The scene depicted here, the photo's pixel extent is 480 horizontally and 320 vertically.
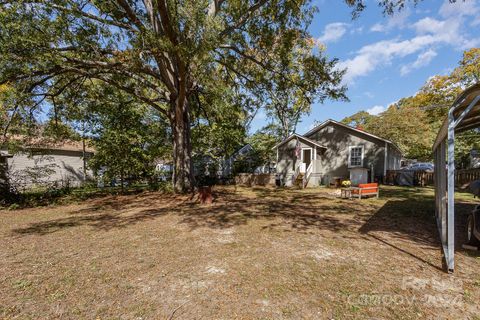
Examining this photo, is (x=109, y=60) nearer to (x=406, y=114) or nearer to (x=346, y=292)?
(x=346, y=292)

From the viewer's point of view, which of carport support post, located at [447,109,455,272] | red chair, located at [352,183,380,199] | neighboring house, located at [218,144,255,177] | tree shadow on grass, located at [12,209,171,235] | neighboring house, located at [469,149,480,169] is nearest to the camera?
carport support post, located at [447,109,455,272]

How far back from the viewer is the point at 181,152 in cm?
1334

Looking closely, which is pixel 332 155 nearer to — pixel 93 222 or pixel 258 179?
pixel 258 179

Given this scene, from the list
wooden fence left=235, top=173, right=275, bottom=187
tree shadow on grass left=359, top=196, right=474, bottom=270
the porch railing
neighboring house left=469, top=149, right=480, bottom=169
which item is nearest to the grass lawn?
tree shadow on grass left=359, top=196, right=474, bottom=270

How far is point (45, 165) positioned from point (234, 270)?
1672 cm

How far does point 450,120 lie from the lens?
4098 millimetres

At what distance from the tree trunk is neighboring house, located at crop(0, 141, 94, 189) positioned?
255 inches

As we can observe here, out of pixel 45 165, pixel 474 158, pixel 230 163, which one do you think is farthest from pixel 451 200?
pixel 474 158

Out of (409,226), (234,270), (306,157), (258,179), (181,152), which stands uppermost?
(306,157)

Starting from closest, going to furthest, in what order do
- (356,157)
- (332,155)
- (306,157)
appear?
(356,157) → (332,155) → (306,157)

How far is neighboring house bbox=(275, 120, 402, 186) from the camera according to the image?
17.3 m

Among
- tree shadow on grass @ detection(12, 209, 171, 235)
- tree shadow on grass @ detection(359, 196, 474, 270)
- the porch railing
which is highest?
the porch railing

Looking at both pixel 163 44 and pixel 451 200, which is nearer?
pixel 451 200

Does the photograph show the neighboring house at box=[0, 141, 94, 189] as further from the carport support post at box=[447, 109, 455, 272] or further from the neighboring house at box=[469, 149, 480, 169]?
the neighboring house at box=[469, 149, 480, 169]
